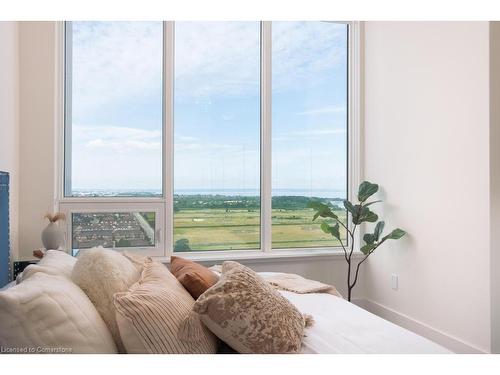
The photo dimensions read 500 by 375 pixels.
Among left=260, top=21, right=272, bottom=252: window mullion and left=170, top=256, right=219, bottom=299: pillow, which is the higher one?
left=260, top=21, right=272, bottom=252: window mullion

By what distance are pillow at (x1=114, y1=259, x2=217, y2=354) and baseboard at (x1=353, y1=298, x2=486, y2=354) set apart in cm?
206

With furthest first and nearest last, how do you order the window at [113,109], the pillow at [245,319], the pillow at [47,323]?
the window at [113,109] → the pillow at [245,319] → the pillow at [47,323]

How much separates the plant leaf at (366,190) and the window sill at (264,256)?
0.60 m

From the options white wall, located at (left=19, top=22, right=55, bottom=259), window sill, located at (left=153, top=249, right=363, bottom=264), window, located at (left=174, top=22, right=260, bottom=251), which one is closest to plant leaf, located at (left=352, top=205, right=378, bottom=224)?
window sill, located at (left=153, top=249, right=363, bottom=264)

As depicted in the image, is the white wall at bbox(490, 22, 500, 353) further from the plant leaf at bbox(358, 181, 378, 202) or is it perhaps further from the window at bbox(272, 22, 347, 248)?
the window at bbox(272, 22, 347, 248)

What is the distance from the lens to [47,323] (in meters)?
1.21

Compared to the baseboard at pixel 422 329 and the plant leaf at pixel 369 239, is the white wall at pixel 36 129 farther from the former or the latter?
the baseboard at pixel 422 329

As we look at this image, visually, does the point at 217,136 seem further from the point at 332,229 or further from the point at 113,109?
the point at 332,229

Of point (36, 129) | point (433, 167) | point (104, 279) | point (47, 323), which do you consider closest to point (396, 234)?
point (433, 167)

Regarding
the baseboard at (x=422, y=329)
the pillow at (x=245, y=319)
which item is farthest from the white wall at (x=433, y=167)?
the pillow at (x=245, y=319)

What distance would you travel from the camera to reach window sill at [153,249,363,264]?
11.8 feet

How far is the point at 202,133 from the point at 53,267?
2258 mm

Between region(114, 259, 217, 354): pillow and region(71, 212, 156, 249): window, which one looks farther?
region(71, 212, 156, 249): window

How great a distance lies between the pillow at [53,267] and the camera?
1545mm
